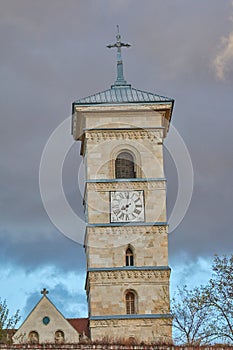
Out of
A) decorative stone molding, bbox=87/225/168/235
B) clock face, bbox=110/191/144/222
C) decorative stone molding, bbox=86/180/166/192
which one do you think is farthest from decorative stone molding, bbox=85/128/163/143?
decorative stone molding, bbox=87/225/168/235

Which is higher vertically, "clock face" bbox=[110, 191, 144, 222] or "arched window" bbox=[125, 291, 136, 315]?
"clock face" bbox=[110, 191, 144, 222]

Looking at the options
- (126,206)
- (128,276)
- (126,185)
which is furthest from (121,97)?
(128,276)

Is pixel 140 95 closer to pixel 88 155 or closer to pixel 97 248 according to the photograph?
pixel 88 155

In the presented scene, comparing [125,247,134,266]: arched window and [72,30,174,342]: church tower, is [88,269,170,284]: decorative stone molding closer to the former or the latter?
[72,30,174,342]: church tower

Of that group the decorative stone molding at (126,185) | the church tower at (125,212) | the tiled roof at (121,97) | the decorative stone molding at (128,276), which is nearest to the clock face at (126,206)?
the church tower at (125,212)

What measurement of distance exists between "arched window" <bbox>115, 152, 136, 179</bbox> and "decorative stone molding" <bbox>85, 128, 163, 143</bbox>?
1.11 metres

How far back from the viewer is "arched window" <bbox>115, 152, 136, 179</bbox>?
6191cm

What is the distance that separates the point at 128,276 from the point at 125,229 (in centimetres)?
290

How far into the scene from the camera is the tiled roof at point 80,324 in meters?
61.4

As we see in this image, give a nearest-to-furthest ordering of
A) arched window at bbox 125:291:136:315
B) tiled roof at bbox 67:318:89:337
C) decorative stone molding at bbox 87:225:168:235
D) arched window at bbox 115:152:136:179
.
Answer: arched window at bbox 125:291:136:315 → decorative stone molding at bbox 87:225:168:235 → tiled roof at bbox 67:318:89:337 → arched window at bbox 115:152:136:179

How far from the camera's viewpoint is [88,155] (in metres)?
61.9

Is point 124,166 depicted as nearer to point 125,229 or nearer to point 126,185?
point 126,185

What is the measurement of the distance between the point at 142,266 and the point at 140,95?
444 inches

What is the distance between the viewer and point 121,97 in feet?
208
